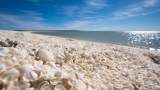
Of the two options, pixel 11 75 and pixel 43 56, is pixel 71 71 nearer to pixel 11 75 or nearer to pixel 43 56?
pixel 43 56

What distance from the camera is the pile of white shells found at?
8.79ft

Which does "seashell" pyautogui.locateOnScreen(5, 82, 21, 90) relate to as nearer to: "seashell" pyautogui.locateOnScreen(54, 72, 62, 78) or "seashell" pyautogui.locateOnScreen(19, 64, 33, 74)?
"seashell" pyautogui.locateOnScreen(19, 64, 33, 74)

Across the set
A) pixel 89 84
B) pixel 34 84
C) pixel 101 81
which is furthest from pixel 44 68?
pixel 101 81

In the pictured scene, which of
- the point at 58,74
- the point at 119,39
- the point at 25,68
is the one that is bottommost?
the point at 119,39

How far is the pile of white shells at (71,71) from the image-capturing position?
2678 millimetres

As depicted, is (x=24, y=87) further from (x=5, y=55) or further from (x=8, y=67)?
(x=5, y=55)

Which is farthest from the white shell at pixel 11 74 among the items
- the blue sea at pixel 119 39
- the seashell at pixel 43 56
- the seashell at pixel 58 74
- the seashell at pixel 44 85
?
the blue sea at pixel 119 39

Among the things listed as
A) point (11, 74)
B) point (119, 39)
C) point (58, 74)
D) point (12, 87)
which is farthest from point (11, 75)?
point (119, 39)

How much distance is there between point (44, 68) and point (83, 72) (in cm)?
99

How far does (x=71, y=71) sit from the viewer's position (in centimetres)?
336

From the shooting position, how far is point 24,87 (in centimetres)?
255

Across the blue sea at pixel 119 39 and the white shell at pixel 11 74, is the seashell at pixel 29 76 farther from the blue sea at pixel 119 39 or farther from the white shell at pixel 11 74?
the blue sea at pixel 119 39

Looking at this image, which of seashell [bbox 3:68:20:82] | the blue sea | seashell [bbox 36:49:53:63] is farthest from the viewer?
the blue sea

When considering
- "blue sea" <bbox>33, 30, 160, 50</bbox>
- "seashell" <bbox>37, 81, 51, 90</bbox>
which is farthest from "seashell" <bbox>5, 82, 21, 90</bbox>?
"blue sea" <bbox>33, 30, 160, 50</bbox>
